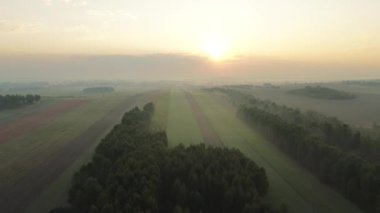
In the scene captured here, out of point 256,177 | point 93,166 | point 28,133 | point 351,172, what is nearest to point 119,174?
point 93,166

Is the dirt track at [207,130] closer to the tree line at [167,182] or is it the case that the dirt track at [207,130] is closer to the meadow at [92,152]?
the meadow at [92,152]

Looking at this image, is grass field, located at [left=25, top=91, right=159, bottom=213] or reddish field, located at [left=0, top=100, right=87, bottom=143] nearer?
grass field, located at [left=25, top=91, right=159, bottom=213]

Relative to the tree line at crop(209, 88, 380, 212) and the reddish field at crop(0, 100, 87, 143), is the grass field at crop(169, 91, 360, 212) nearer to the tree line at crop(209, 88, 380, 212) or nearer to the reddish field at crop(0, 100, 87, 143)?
the tree line at crop(209, 88, 380, 212)

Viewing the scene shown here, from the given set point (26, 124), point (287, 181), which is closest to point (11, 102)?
point (26, 124)

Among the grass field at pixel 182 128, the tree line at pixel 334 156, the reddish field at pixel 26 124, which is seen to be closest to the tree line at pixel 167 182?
the tree line at pixel 334 156

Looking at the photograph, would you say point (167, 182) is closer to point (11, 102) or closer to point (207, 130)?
point (207, 130)

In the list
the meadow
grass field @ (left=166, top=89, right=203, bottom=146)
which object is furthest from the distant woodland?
grass field @ (left=166, top=89, right=203, bottom=146)
